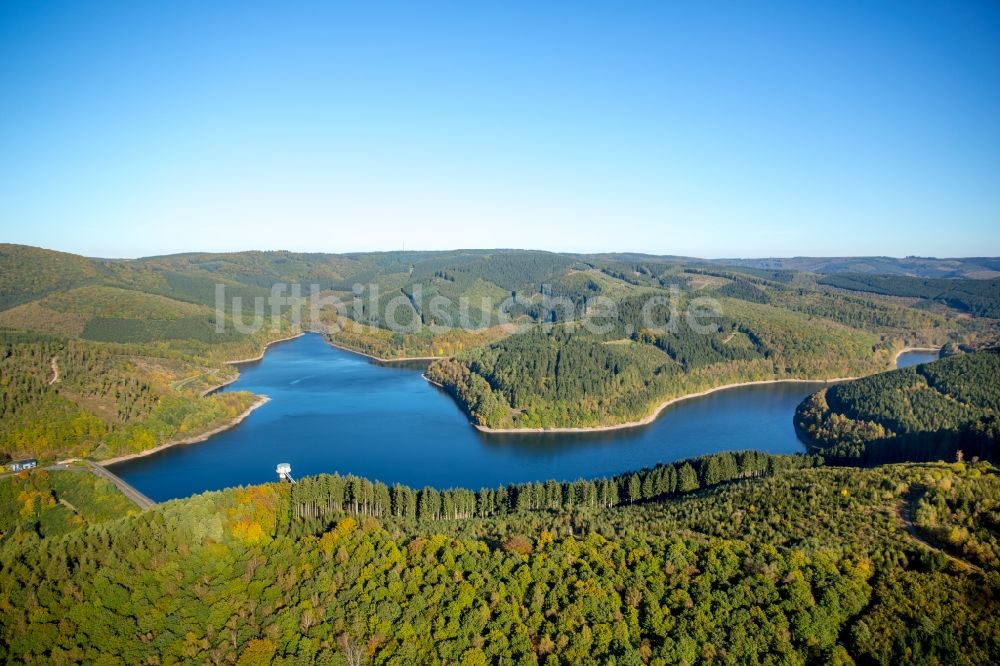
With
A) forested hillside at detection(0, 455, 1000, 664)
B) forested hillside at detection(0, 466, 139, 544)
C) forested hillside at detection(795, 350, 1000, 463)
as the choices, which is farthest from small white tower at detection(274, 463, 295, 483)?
forested hillside at detection(795, 350, 1000, 463)

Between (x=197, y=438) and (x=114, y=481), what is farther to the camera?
(x=197, y=438)

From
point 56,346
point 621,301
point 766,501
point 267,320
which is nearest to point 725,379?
point 621,301

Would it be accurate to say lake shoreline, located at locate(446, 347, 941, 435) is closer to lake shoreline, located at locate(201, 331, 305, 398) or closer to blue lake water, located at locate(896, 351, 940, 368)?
blue lake water, located at locate(896, 351, 940, 368)

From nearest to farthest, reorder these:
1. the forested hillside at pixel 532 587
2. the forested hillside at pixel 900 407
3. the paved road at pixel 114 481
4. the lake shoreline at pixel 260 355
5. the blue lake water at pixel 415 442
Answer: the forested hillside at pixel 532 587 < the paved road at pixel 114 481 < the blue lake water at pixel 415 442 < the forested hillside at pixel 900 407 < the lake shoreline at pixel 260 355

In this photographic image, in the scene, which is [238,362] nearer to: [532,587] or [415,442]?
[415,442]

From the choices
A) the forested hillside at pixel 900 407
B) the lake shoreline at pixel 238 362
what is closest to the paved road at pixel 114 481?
the lake shoreline at pixel 238 362

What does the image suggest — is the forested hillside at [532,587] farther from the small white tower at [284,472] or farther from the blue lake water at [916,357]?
the blue lake water at [916,357]

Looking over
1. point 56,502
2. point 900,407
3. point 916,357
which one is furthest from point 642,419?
point 916,357
